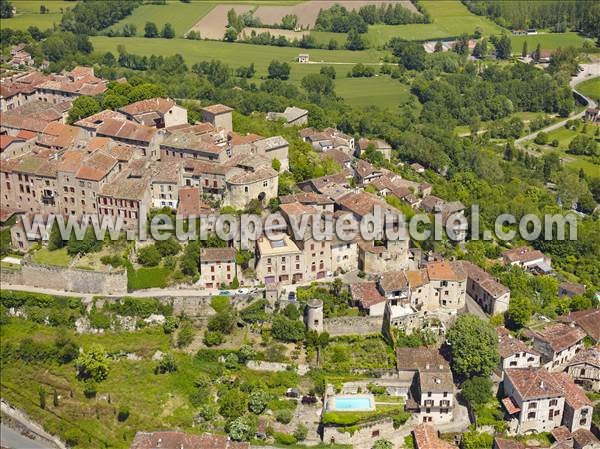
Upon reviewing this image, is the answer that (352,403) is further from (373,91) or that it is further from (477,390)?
(373,91)

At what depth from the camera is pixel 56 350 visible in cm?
5859

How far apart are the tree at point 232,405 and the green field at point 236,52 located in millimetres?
85002

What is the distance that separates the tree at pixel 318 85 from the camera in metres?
123

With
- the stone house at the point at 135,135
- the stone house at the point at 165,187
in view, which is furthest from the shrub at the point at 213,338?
the stone house at the point at 135,135

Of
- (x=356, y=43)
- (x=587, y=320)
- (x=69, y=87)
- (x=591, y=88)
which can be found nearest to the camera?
(x=587, y=320)

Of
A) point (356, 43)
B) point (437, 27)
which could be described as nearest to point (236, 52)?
point (356, 43)

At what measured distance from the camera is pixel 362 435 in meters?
52.8

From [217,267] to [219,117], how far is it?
75.5ft

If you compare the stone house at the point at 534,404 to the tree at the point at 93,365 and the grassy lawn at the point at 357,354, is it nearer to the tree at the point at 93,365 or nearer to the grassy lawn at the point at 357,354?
the grassy lawn at the point at 357,354

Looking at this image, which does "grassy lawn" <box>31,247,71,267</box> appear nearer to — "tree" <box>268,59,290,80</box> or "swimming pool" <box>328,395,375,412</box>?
"swimming pool" <box>328,395,375,412</box>

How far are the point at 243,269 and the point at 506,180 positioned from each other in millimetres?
50416

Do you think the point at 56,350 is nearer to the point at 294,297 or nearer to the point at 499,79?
the point at 294,297

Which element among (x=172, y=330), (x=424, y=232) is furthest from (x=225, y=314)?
(x=424, y=232)

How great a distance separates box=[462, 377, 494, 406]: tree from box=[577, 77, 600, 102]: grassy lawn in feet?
329
